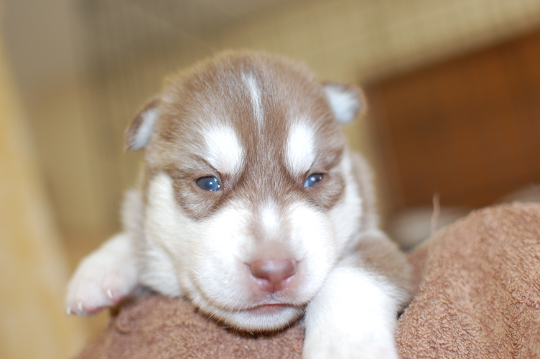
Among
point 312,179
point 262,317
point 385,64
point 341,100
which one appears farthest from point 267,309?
point 385,64

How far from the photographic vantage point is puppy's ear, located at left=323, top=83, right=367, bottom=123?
7.13ft

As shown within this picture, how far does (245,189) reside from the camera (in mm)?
1590

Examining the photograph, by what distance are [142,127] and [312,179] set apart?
2.74 feet

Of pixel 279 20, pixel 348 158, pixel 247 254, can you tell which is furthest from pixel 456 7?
pixel 247 254

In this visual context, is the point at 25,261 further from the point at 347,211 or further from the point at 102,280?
the point at 347,211

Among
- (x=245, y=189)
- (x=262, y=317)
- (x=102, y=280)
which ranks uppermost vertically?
(x=245, y=189)

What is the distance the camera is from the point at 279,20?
24.2 feet

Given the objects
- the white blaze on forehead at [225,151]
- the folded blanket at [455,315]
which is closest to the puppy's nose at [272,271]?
the folded blanket at [455,315]

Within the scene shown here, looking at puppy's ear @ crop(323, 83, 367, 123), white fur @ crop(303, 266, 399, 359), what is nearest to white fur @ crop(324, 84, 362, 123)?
puppy's ear @ crop(323, 83, 367, 123)

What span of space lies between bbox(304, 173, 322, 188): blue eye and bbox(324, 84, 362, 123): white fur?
491 mm

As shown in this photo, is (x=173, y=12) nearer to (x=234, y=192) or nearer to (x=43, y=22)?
(x=43, y=22)

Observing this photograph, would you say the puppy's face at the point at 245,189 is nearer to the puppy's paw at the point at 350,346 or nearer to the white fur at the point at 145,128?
the white fur at the point at 145,128

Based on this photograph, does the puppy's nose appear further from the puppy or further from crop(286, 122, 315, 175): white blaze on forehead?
crop(286, 122, 315, 175): white blaze on forehead

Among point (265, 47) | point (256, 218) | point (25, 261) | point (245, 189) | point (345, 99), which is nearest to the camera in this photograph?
point (256, 218)
